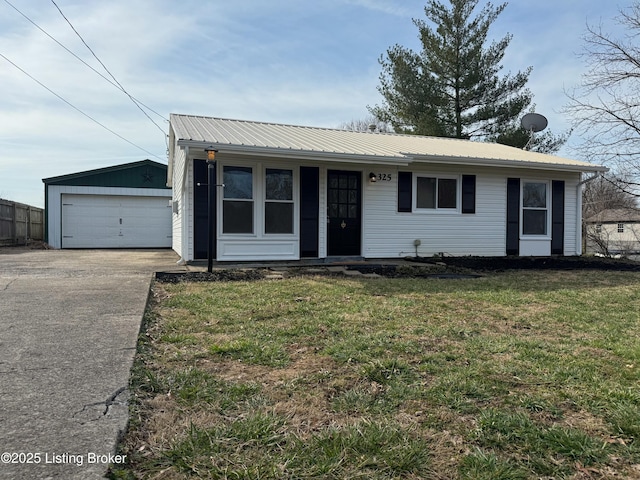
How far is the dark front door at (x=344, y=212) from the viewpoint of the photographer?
9.48 meters

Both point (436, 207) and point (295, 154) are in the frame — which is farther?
point (436, 207)

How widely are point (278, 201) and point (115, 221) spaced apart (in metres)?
9.73

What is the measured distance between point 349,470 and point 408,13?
2188 cm

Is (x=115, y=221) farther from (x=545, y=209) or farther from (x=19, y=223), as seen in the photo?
(x=545, y=209)

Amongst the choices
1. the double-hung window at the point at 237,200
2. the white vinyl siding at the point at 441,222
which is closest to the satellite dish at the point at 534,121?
the white vinyl siding at the point at 441,222

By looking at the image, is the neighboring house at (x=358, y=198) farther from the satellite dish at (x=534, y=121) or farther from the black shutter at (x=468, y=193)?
the satellite dish at (x=534, y=121)

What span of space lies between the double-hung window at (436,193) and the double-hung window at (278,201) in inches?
126

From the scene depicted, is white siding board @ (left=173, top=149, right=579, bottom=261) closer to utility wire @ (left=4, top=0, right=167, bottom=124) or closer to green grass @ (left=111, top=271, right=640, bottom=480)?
green grass @ (left=111, top=271, right=640, bottom=480)

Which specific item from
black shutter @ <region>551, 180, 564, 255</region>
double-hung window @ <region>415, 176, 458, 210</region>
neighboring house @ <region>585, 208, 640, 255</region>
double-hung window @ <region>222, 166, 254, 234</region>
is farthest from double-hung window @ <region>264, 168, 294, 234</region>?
neighboring house @ <region>585, 208, 640, 255</region>

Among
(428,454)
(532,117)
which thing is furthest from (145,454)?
(532,117)

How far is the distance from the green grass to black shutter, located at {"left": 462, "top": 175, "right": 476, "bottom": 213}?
19.5 feet

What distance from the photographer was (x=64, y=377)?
2.46 meters

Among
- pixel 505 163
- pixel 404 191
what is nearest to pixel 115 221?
pixel 404 191

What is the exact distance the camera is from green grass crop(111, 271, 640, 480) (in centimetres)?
178
